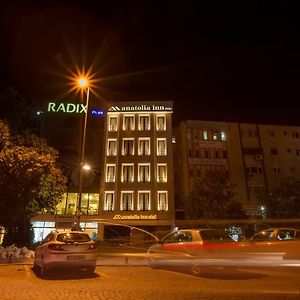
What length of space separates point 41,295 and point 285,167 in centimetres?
5110

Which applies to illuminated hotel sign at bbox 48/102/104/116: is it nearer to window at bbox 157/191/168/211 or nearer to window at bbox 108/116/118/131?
window at bbox 108/116/118/131

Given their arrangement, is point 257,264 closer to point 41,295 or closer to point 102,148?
point 41,295

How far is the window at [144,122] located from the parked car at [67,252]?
35995mm

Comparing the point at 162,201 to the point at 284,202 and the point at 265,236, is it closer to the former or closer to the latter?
the point at 284,202

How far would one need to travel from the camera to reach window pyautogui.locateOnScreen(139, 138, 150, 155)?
45.7 m

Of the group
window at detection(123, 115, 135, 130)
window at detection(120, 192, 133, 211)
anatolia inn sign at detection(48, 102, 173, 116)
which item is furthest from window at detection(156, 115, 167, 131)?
window at detection(120, 192, 133, 211)

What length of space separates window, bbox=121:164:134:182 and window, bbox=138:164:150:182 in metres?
1.08

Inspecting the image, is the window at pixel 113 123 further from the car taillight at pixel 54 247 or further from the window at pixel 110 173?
the car taillight at pixel 54 247

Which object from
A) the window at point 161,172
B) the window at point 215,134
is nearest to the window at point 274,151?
the window at point 215,134

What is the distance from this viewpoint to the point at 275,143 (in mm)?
53406

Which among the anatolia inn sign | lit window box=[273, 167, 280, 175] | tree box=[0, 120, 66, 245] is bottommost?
tree box=[0, 120, 66, 245]

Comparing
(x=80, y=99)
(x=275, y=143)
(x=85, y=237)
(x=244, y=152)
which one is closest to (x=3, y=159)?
(x=85, y=237)

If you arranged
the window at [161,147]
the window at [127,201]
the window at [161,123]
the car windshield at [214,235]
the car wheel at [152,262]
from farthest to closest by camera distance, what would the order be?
1. the window at [161,123]
2. the window at [161,147]
3. the window at [127,201]
4. the car wheel at [152,262]
5. the car windshield at [214,235]

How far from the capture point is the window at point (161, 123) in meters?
46.9
